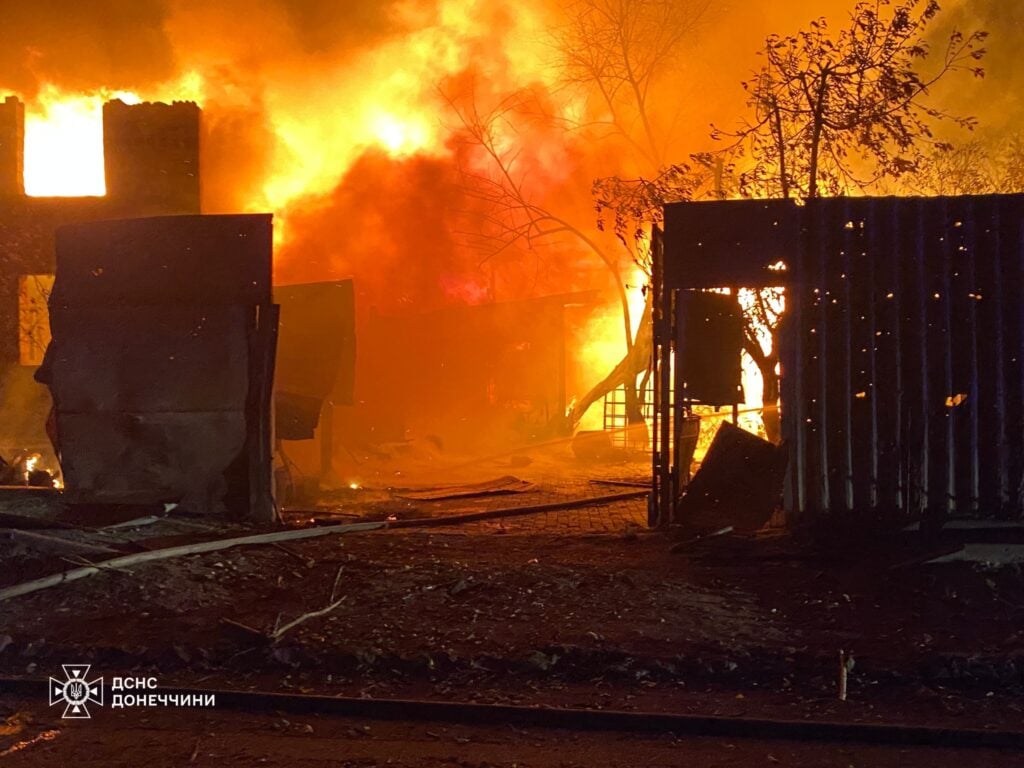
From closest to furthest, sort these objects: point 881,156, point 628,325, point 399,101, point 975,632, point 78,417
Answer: point 975,632, point 78,417, point 881,156, point 628,325, point 399,101

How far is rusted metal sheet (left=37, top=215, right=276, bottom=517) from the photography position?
830 cm

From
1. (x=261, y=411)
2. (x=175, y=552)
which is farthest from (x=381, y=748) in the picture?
(x=261, y=411)

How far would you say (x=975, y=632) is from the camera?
5.47 meters

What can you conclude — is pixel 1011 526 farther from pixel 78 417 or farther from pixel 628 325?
pixel 628 325

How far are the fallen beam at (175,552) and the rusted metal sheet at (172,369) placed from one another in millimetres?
797

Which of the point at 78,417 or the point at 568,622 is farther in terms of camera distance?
the point at 78,417

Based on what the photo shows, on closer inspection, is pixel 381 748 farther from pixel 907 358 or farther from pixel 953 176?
pixel 953 176

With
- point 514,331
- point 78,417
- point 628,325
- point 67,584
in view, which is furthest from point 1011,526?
point 514,331

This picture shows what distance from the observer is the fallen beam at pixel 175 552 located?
6.07 meters

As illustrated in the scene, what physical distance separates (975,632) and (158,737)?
517 centimetres

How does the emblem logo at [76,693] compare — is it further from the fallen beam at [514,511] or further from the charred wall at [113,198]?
the charred wall at [113,198]

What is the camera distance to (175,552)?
6910mm

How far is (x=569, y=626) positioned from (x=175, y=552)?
356 centimetres

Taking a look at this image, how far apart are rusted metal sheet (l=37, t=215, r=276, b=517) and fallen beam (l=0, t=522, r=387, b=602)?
797 mm
